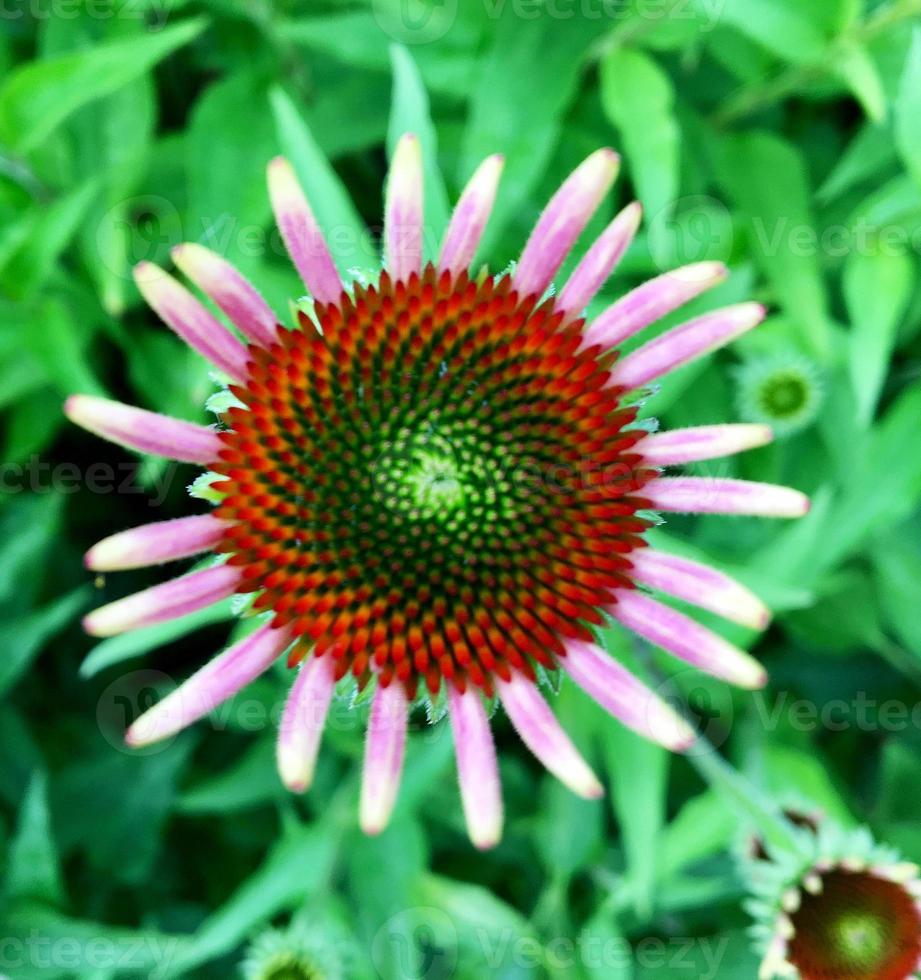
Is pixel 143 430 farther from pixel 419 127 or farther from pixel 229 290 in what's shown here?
pixel 419 127

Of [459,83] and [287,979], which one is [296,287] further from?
[287,979]

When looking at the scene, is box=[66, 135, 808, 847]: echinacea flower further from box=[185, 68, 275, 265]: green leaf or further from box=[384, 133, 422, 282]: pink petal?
box=[185, 68, 275, 265]: green leaf

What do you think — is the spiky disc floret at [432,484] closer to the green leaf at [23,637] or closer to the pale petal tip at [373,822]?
the pale petal tip at [373,822]

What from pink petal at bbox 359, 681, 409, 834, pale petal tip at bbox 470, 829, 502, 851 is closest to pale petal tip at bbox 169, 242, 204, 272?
pink petal at bbox 359, 681, 409, 834

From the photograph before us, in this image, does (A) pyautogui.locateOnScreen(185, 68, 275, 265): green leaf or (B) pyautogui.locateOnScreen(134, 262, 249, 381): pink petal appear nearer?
(B) pyautogui.locateOnScreen(134, 262, 249, 381): pink petal

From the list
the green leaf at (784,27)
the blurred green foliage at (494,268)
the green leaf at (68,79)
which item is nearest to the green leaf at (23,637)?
the blurred green foliage at (494,268)
